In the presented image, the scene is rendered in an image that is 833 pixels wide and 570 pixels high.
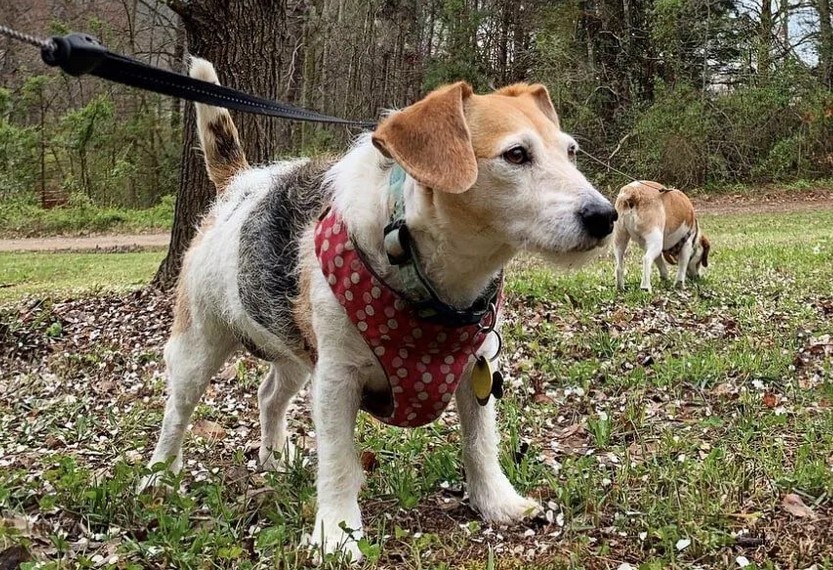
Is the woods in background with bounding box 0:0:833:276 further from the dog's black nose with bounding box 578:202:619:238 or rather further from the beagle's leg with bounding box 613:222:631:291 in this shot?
the dog's black nose with bounding box 578:202:619:238

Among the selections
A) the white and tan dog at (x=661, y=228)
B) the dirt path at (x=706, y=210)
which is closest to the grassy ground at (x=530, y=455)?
the white and tan dog at (x=661, y=228)

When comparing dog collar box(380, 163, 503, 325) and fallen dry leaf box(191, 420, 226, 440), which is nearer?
dog collar box(380, 163, 503, 325)

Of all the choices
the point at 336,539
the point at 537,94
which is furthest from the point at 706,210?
the point at 336,539

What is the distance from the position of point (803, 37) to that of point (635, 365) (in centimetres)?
2478

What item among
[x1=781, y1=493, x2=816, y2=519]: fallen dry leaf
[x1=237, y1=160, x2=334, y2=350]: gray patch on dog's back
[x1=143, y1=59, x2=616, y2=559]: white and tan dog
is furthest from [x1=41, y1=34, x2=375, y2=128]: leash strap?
[x1=781, y1=493, x2=816, y2=519]: fallen dry leaf

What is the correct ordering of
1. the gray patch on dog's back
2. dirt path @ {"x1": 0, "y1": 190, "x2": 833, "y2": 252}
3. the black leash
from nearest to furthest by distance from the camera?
the black leash → the gray patch on dog's back → dirt path @ {"x1": 0, "y1": 190, "x2": 833, "y2": 252}

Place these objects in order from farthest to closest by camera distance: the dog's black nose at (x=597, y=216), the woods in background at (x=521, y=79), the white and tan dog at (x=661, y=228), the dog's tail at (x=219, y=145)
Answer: the woods in background at (x=521, y=79) → the white and tan dog at (x=661, y=228) → the dog's tail at (x=219, y=145) → the dog's black nose at (x=597, y=216)

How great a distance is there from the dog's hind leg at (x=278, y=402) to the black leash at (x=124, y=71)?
4.76 ft

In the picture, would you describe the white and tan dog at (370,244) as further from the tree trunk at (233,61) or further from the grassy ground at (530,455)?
the tree trunk at (233,61)

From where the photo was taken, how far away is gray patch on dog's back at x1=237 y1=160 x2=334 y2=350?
337cm

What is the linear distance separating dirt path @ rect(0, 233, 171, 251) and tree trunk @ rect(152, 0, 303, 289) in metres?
11.5

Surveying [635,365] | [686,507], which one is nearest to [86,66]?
[686,507]

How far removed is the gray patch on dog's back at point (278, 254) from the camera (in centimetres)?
337

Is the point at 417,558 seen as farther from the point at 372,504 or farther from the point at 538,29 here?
the point at 538,29
